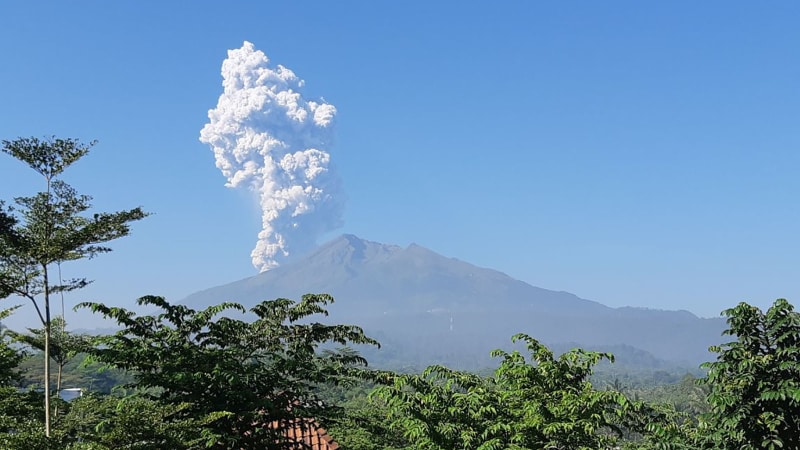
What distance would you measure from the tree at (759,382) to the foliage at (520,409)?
6.18ft

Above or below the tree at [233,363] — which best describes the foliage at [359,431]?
below

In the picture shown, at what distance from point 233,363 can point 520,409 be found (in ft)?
20.3

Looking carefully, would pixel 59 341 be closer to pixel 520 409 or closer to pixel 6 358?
pixel 6 358

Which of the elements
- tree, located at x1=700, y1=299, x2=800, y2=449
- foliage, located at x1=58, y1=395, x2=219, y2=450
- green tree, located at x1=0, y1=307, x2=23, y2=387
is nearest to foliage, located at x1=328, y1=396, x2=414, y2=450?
foliage, located at x1=58, y1=395, x2=219, y2=450

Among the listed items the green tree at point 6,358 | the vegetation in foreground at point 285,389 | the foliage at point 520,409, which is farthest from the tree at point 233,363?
the green tree at point 6,358

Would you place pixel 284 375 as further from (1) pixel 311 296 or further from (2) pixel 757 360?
(2) pixel 757 360

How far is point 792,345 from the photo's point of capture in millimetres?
9883

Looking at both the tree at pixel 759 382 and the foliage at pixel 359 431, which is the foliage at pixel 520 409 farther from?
the tree at pixel 759 382

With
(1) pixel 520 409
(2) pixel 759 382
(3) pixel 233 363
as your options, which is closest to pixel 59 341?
(3) pixel 233 363

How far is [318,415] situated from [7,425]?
6276 millimetres

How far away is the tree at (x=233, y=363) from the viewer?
486 inches

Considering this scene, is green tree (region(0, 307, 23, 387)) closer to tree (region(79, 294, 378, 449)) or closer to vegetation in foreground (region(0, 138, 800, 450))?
vegetation in foreground (region(0, 138, 800, 450))

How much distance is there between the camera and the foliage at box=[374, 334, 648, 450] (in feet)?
37.0

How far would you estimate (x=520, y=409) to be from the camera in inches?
468
